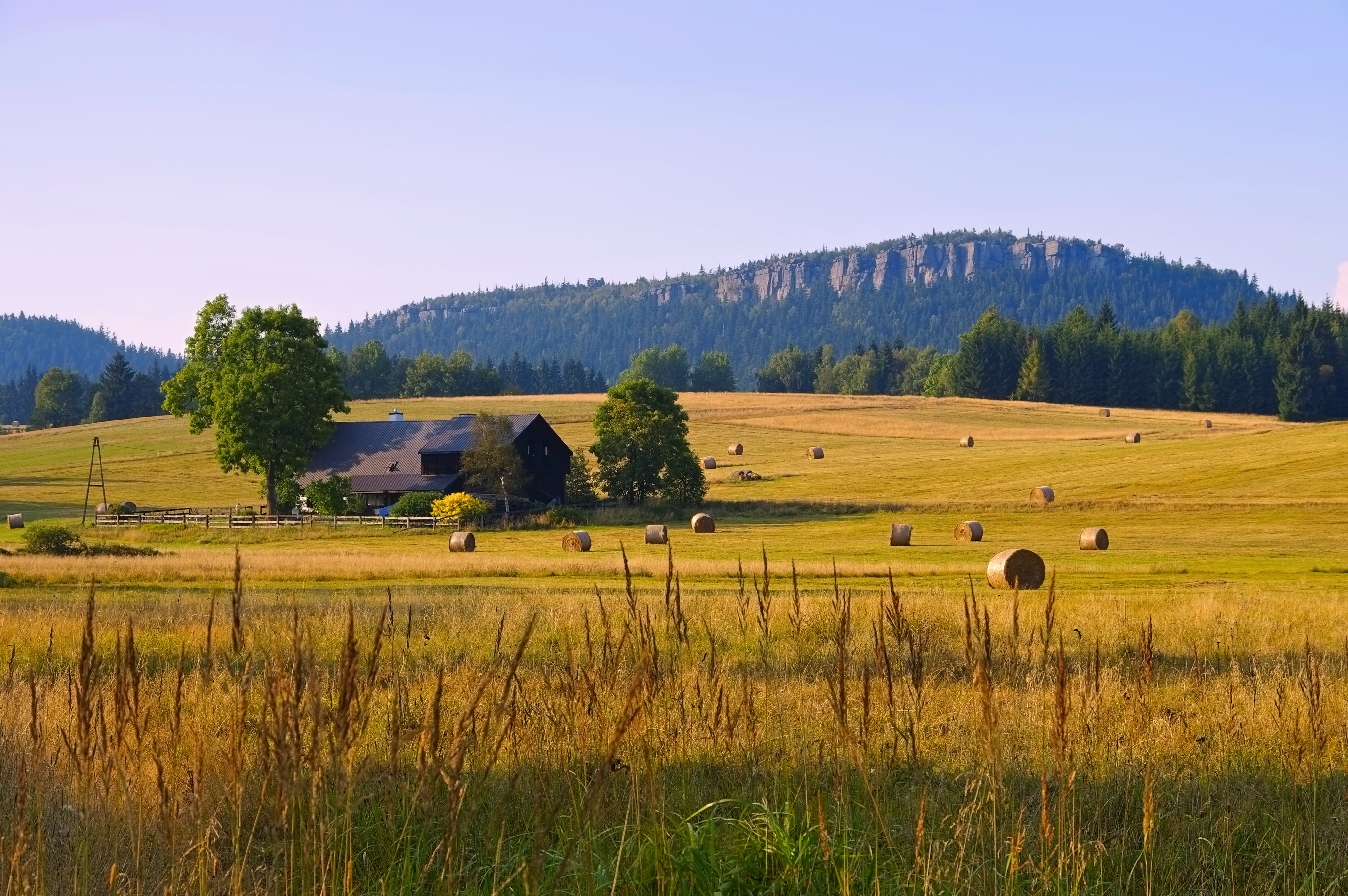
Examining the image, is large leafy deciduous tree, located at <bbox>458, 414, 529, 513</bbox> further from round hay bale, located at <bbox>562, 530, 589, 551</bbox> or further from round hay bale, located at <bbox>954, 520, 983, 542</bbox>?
round hay bale, located at <bbox>954, 520, 983, 542</bbox>

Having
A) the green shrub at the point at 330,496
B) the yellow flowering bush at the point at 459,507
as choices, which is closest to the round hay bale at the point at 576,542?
the yellow flowering bush at the point at 459,507

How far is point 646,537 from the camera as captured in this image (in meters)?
48.7

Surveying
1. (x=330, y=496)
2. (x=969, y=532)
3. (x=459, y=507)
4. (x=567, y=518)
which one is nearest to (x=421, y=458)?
(x=330, y=496)

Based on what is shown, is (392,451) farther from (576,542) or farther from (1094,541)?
(1094,541)

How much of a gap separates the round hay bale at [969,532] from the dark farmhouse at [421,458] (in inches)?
1156

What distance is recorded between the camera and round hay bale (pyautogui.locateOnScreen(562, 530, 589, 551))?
150 feet

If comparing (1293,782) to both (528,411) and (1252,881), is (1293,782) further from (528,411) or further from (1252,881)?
(528,411)

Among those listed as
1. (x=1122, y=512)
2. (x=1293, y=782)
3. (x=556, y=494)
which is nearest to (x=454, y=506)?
(x=556, y=494)

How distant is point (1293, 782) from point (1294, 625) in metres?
12.0

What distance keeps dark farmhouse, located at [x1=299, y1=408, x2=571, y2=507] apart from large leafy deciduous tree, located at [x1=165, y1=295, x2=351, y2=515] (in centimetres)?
418

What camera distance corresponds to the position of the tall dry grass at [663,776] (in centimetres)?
373

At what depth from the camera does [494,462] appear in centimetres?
6625

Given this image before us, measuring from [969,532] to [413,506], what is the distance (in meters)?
29.3

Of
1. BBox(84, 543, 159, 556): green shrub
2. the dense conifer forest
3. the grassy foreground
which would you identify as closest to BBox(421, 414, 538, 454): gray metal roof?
BBox(84, 543, 159, 556): green shrub
